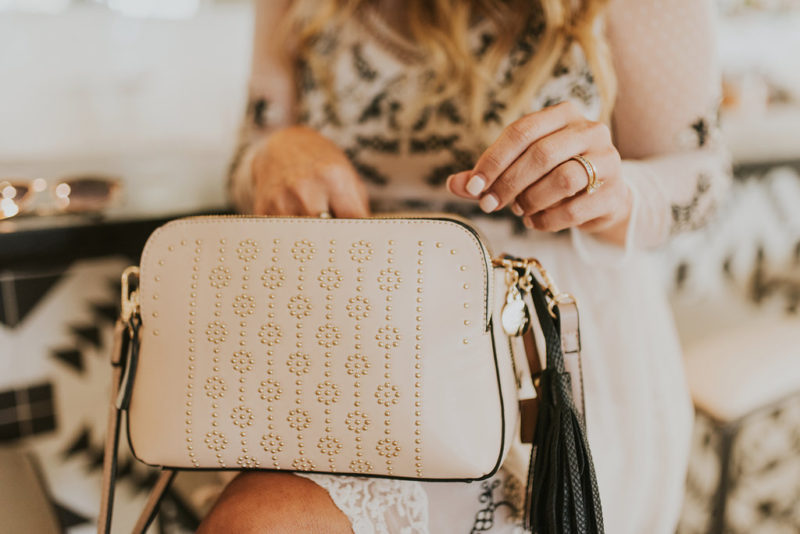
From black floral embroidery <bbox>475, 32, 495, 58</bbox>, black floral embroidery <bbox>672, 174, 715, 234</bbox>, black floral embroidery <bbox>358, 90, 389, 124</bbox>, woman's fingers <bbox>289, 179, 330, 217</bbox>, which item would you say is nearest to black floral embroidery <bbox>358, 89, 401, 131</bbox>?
black floral embroidery <bbox>358, 90, 389, 124</bbox>

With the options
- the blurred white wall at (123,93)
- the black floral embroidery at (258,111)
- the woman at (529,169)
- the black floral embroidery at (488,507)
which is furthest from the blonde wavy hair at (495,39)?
the blurred white wall at (123,93)

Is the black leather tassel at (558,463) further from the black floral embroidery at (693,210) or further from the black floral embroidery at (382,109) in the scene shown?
the black floral embroidery at (382,109)

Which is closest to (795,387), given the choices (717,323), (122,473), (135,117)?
(717,323)

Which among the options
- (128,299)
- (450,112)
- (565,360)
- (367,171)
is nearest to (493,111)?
(450,112)

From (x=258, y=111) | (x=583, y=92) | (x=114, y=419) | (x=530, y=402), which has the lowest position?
(x=114, y=419)

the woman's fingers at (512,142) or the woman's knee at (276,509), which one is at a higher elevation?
the woman's fingers at (512,142)

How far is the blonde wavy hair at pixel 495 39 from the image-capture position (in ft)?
1.79

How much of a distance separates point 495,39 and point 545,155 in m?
0.30

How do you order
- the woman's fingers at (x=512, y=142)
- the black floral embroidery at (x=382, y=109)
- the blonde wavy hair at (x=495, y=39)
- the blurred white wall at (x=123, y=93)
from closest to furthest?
the woman's fingers at (x=512, y=142) → the blonde wavy hair at (x=495, y=39) → the black floral embroidery at (x=382, y=109) → the blurred white wall at (x=123, y=93)

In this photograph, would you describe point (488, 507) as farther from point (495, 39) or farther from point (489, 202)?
point (495, 39)

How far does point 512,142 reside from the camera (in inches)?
14.9

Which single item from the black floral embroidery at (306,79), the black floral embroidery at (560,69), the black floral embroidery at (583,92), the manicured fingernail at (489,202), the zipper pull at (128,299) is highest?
the black floral embroidery at (560,69)

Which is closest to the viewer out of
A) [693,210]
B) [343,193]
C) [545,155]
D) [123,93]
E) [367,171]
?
[545,155]

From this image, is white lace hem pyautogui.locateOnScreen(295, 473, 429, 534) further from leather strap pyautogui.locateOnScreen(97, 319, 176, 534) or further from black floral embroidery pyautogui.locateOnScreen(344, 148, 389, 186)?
black floral embroidery pyautogui.locateOnScreen(344, 148, 389, 186)
